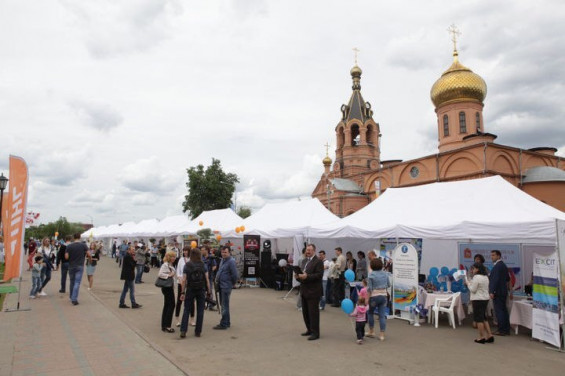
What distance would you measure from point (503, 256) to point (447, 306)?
110 inches

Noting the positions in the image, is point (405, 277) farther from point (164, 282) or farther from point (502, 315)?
point (164, 282)

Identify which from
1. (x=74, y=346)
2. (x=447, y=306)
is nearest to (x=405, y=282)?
(x=447, y=306)

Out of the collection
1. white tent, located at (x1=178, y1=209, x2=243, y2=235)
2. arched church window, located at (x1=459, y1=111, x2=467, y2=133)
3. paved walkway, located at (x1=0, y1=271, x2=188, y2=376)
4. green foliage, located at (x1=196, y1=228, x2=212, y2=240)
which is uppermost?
arched church window, located at (x1=459, y1=111, x2=467, y2=133)

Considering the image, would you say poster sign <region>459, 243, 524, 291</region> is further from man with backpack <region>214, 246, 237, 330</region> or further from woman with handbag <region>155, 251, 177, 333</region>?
woman with handbag <region>155, 251, 177, 333</region>

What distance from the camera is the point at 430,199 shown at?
1082cm

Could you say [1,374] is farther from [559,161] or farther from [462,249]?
[559,161]

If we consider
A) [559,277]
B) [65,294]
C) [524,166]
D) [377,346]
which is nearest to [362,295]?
[377,346]

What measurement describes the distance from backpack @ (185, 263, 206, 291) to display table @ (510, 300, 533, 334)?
21.3ft

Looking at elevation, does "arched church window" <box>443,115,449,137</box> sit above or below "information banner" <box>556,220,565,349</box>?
above

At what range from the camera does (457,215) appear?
9273mm

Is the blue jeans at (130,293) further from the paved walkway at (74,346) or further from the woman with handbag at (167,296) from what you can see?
the woman with handbag at (167,296)

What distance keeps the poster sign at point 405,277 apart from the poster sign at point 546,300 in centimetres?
229

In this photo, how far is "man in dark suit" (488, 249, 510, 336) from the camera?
7.61 metres

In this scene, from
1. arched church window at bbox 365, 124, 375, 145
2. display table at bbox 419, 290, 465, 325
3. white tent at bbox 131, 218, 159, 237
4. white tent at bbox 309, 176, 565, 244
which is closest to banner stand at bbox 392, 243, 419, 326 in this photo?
display table at bbox 419, 290, 465, 325
